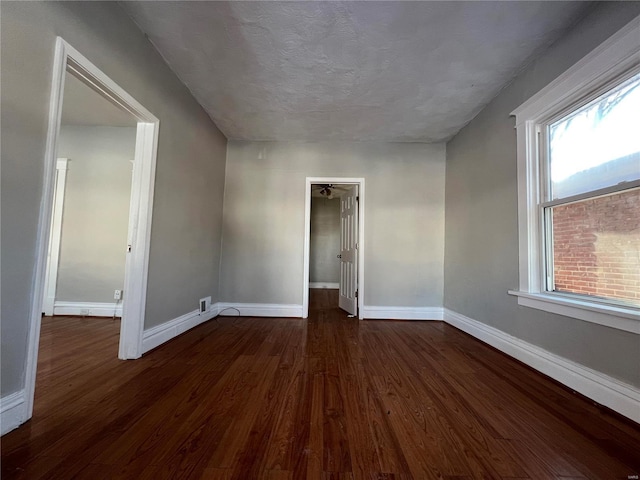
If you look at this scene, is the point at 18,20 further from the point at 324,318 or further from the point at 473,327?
the point at 473,327

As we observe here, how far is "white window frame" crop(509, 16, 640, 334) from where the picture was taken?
4.79 ft

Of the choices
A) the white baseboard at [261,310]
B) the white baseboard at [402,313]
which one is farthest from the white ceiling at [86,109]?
the white baseboard at [402,313]

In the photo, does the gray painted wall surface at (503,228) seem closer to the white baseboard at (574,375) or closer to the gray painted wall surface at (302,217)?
the white baseboard at (574,375)

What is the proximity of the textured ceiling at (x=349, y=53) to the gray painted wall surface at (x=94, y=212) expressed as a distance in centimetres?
151

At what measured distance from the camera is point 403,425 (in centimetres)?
132

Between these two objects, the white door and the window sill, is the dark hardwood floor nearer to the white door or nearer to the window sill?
the window sill

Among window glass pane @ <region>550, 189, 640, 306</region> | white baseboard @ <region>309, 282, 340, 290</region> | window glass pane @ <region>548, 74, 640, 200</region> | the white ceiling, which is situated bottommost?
white baseboard @ <region>309, 282, 340, 290</region>

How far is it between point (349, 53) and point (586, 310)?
7.84 feet

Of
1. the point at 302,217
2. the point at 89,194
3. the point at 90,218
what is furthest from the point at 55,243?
Answer: the point at 302,217


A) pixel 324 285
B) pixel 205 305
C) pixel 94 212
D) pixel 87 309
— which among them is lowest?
pixel 324 285

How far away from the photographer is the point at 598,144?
1.71 m

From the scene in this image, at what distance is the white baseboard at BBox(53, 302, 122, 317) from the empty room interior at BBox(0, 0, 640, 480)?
0.02 meters

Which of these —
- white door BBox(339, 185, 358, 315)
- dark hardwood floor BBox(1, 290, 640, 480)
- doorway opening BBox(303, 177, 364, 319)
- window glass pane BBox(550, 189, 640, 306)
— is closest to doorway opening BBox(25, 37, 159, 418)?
dark hardwood floor BBox(1, 290, 640, 480)

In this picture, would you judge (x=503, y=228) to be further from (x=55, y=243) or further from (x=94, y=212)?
(x=55, y=243)
